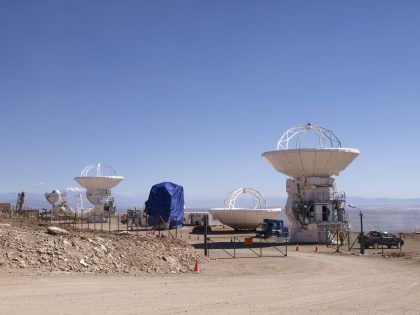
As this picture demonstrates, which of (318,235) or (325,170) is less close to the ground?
(325,170)

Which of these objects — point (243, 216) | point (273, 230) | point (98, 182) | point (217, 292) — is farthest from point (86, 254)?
point (98, 182)

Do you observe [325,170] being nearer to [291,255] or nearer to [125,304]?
[291,255]

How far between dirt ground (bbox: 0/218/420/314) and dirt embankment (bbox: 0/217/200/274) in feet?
2.64

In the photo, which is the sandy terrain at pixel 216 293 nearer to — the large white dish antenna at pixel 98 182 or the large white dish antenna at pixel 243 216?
the large white dish antenna at pixel 243 216

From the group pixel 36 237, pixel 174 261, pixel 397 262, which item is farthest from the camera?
pixel 397 262

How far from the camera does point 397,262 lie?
3045cm

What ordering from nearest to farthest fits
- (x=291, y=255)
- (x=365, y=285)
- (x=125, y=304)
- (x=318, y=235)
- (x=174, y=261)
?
(x=125, y=304), (x=365, y=285), (x=174, y=261), (x=291, y=255), (x=318, y=235)

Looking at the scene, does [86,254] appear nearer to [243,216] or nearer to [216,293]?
[216,293]

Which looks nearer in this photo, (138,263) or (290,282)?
(290,282)

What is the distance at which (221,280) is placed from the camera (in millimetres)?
21016

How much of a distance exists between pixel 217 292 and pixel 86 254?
23.6ft

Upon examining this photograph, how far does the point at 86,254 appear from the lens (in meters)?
22.2

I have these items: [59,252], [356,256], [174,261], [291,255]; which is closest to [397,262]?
[356,256]

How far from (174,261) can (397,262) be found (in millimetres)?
13268
